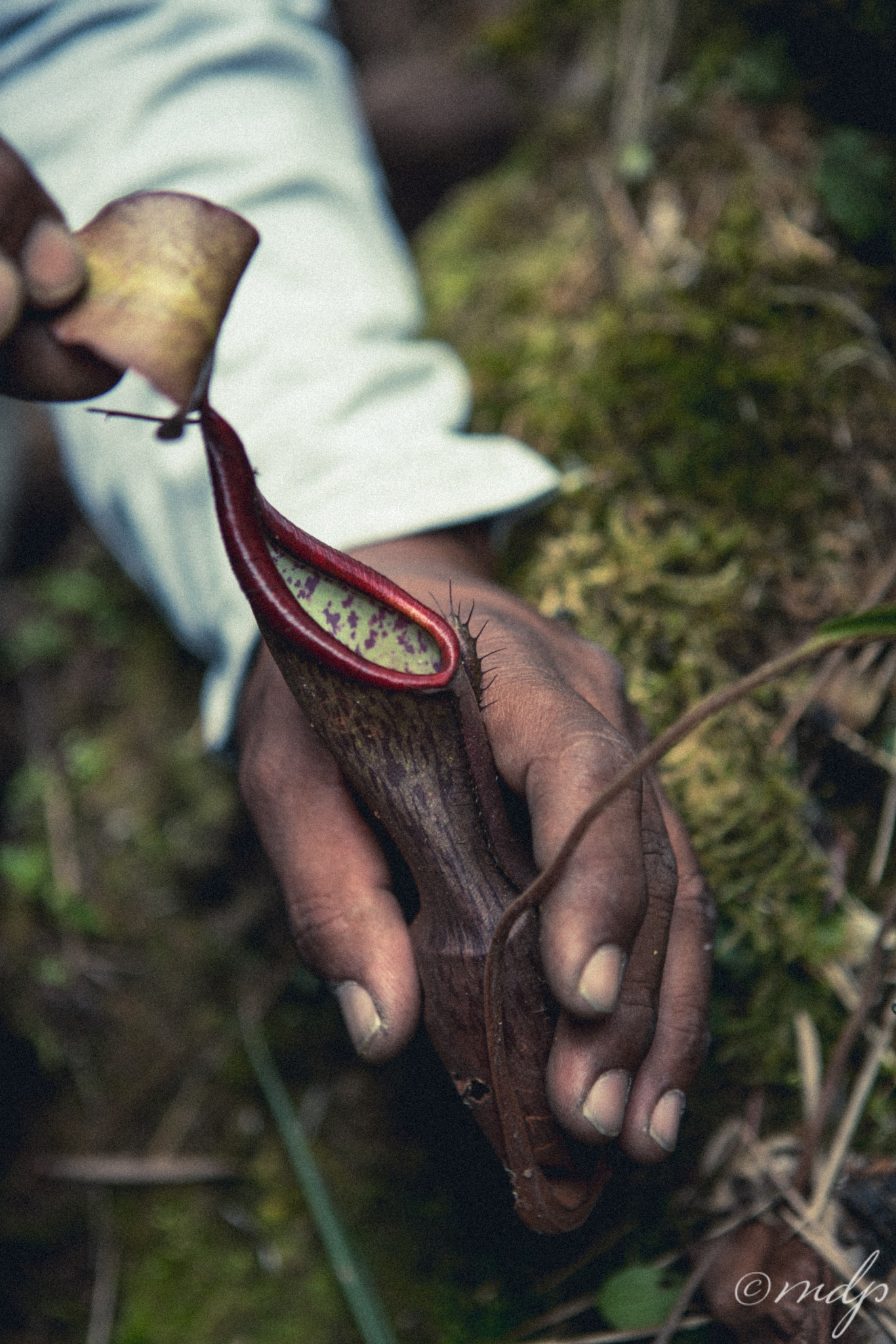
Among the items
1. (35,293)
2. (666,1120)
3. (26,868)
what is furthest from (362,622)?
(26,868)

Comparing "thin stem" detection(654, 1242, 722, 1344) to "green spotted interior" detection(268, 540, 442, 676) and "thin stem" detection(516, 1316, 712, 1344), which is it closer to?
"thin stem" detection(516, 1316, 712, 1344)

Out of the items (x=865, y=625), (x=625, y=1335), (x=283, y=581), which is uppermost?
(x=865, y=625)

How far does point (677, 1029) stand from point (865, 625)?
610mm

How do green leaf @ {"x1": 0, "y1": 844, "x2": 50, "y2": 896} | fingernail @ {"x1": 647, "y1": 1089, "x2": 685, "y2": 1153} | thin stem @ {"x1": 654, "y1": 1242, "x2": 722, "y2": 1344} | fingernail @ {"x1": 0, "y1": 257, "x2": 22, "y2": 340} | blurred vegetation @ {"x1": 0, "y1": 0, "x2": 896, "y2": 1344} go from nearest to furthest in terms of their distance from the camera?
1. fingernail @ {"x1": 0, "y1": 257, "x2": 22, "y2": 340}
2. fingernail @ {"x1": 647, "y1": 1089, "x2": 685, "y2": 1153}
3. thin stem @ {"x1": 654, "y1": 1242, "x2": 722, "y2": 1344}
4. blurred vegetation @ {"x1": 0, "y1": 0, "x2": 896, "y2": 1344}
5. green leaf @ {"x1": 0, "y1": 844, "x2": 50, "y2": 896}

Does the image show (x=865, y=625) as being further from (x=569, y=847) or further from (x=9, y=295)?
(x=9, y=295)

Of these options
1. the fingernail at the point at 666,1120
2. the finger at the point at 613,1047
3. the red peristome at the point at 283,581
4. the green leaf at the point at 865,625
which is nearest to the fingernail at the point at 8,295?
the red peristome at the point at 283,581

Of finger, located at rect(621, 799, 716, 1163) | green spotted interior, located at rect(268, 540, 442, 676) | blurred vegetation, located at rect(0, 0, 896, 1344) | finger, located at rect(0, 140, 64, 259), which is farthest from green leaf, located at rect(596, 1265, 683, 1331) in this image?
finger, located at rect(0, 140, 64, 259)

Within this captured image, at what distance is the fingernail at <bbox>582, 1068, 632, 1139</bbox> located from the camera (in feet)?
3.47

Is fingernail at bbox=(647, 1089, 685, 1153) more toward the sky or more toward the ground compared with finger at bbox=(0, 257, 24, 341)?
more toward the ground

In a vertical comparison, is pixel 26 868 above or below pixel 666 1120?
below

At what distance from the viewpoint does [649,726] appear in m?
1.65

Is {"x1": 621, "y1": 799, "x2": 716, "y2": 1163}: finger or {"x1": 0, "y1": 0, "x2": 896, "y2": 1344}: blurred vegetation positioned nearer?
{"x1": 621, "y1": 799, "x2": 716, "y2": 1163}: finger

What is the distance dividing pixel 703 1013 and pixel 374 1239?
0.95 m

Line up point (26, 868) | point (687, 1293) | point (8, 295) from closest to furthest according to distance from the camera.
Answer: point (8, 295) → point (687, 1293) → point (26, 868)
